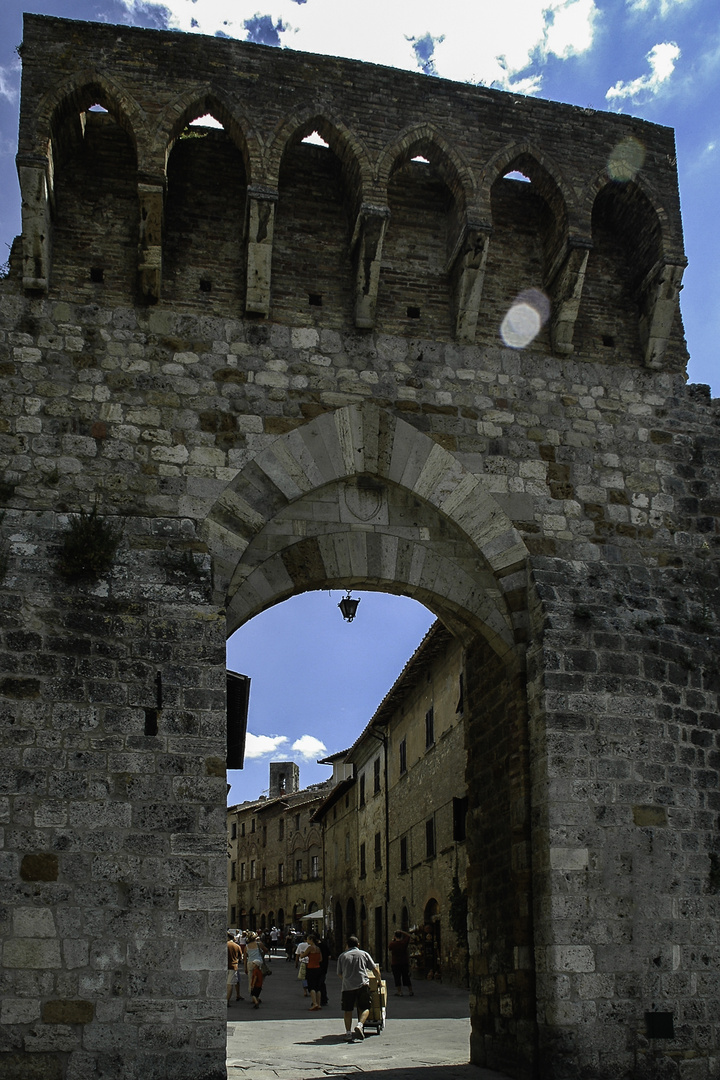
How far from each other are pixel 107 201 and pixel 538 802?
564cm

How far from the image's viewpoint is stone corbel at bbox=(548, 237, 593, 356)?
8.17m

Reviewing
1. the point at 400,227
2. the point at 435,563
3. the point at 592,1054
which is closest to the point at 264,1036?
the point at 592,1054

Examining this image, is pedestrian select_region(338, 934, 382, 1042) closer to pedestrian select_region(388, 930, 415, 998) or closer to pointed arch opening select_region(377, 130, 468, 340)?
pedestrian select_region(388, 930, 415, 998)

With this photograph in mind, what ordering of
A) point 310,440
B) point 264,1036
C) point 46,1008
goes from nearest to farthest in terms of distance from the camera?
point 46,1008
point 310,440
point 264,1036

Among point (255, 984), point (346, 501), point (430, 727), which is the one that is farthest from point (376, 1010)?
point (430, 727)

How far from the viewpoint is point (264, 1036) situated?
10.4 metres

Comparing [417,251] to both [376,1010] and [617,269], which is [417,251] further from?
[376,1010]

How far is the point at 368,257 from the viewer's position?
7.82m

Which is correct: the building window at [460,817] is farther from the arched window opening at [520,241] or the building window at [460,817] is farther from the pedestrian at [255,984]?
the pedestrian at [255,984]

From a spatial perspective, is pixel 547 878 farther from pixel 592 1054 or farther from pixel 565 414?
pixel 565 414

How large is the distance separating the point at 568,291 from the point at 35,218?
4.25 meters

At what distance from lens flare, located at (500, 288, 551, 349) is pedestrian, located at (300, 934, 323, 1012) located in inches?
366

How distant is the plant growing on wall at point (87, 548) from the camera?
255 inches

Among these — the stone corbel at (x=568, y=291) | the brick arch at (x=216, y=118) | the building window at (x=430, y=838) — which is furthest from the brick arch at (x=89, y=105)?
the building window at (x=430, y=838)
